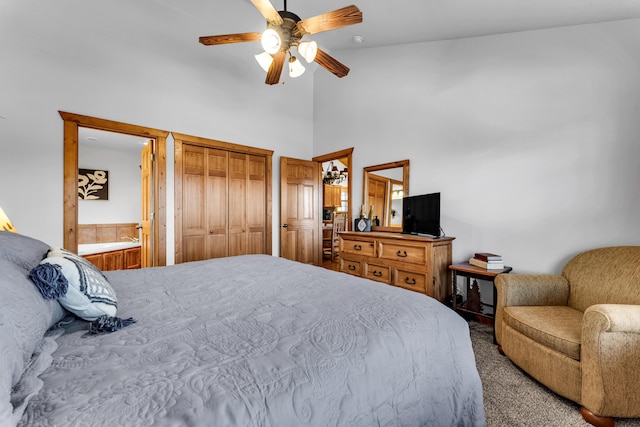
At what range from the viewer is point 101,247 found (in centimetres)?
468

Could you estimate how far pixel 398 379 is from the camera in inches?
36.8

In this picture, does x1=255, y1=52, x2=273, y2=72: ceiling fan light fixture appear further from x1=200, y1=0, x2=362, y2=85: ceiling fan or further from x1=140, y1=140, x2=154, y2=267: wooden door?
x1=140, y1=140, x2=154, y2=267: wooden door

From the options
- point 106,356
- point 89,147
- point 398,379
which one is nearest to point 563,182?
point 398,379

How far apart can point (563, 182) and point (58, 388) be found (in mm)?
3412

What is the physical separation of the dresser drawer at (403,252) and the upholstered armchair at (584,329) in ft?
2.55

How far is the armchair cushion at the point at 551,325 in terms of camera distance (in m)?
1.61

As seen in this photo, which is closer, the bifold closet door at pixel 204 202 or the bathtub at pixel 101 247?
the bifold closet door at pixel 204 202

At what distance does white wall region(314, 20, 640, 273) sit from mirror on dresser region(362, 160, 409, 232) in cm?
12

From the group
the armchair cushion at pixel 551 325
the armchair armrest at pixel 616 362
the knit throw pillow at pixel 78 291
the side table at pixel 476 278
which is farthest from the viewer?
the side table at pixel 476 278

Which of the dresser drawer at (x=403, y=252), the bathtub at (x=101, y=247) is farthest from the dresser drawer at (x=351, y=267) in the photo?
the bathtub at (x=101, y=247)

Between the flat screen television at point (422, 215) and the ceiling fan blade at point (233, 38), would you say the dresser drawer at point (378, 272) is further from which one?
the ceiling fan blade at point (233, 38)

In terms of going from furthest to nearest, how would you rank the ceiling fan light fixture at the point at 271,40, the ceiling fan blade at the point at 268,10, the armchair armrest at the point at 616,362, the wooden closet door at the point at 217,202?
the wooden closet door at the point at 217,202, the ceiling fan light fixture at the point at 271,40, the ceiling fan blade at the point at 268,10, the armchair armrest at the point at 616,362

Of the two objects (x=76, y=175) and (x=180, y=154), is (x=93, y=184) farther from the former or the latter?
(x=180, y=154)

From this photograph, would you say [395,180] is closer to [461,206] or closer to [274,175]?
[461,206]
